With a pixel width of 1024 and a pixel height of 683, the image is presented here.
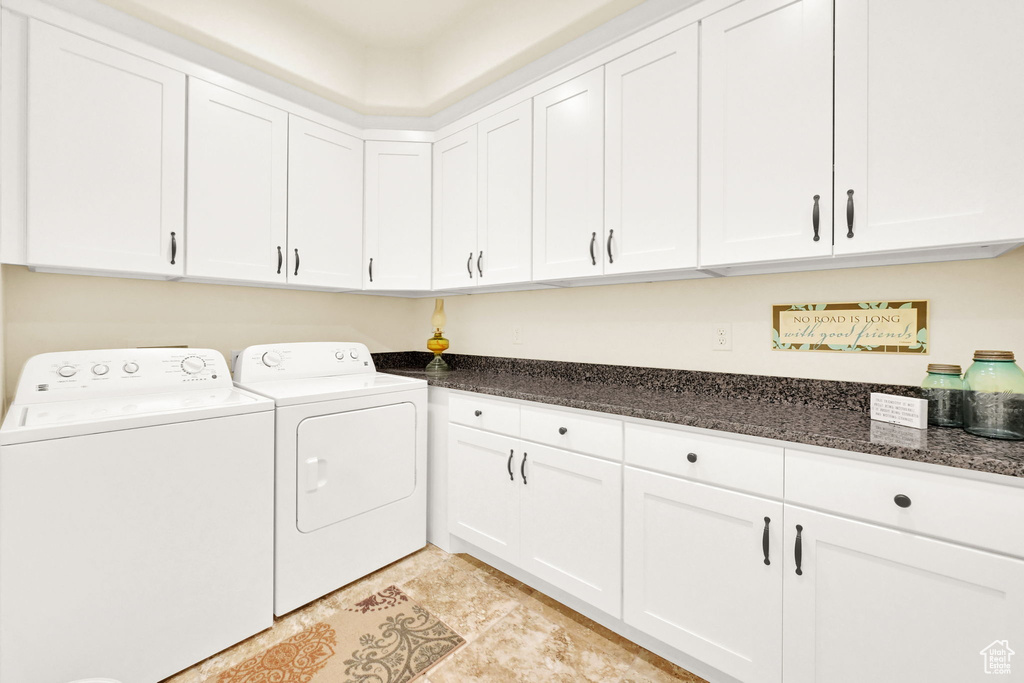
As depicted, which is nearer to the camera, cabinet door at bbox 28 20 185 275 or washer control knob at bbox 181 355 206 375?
cabinet door at bbox 28 20 185 275

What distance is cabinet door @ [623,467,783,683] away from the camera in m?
1.22

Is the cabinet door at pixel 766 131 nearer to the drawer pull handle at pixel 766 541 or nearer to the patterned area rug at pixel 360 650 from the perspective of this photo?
the drawer pull handle at pixel 766 541

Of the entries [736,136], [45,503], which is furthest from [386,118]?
[45,503]

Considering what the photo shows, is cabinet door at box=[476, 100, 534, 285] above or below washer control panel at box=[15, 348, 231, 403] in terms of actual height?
above

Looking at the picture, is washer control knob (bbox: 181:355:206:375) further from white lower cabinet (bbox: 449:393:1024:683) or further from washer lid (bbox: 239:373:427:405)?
white lower cabinet (bbox: 449:393:1024:683)

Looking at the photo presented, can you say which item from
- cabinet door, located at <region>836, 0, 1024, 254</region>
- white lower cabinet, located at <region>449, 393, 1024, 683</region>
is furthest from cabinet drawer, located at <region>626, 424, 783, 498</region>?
cabinet door, located at <region>836, 0, 1024, 254</region>

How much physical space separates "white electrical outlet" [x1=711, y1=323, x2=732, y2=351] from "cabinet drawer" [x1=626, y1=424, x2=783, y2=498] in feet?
1.92

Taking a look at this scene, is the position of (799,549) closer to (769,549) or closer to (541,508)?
(769,549)

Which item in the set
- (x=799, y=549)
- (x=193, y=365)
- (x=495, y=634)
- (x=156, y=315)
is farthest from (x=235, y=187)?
(x=799, y=549)

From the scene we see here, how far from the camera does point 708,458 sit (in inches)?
51.9

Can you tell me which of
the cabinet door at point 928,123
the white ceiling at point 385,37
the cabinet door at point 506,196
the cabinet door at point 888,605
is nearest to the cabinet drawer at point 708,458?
the cabinet door at point 888,605

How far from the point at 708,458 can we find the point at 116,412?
195 cm

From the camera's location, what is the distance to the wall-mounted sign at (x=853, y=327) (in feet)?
4.60

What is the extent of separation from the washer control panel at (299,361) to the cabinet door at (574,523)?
1.23m
